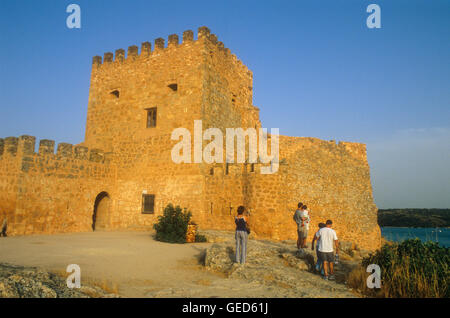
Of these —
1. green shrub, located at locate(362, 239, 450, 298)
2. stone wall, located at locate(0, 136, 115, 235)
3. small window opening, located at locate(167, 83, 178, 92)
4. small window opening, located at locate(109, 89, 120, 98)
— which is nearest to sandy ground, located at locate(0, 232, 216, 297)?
stone wall, located at locate(0, 136, 115, 235)

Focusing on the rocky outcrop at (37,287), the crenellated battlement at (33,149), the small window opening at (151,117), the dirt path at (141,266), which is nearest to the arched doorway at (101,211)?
the crenellated battlement at (33,149)

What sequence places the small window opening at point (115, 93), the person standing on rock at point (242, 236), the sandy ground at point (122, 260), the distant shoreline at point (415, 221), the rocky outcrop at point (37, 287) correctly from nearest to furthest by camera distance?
the rocky outcrop at point (37, 287), the sandy ground at point (122, 260), the person standing on rock at point (242, 236), the small window opening at point (115, 93), the distant shoreline at point (415, 221)

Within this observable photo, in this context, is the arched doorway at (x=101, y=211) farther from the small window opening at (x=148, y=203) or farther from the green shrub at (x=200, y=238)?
the green shrub at (x=200, y=238)

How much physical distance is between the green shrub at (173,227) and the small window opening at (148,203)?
298cm

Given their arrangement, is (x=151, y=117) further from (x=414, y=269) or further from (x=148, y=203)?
(x=414, y=269)

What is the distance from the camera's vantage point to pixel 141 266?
21.0 feet

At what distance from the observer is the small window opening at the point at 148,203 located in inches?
542

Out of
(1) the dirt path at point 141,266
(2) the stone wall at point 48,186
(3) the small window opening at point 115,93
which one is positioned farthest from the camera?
(3) the small window opening at point 115,93

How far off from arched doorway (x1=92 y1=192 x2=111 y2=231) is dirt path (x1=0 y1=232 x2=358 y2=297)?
17.1 feet

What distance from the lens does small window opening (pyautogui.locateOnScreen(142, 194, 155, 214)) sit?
13.8 m

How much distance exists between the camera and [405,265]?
5.59 metres

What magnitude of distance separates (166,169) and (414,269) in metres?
10.3
